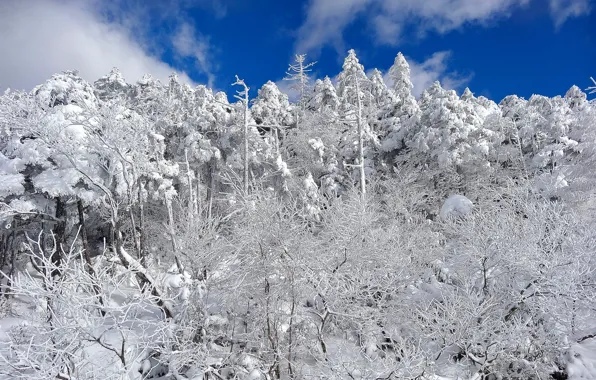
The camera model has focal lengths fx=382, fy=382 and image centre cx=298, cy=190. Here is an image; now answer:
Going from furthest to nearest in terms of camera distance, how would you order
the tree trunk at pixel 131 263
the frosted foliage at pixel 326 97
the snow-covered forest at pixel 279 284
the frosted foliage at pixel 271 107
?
the frosted foliage at pixel 326 97 < the frosted foliage at pixel 271 107 < the tree trunk at pixel 131 263 < the snow-covered forest at pixel 279 284

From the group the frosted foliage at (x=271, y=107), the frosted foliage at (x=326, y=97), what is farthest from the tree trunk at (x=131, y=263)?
the frosted foliage at (x=326, y=97)

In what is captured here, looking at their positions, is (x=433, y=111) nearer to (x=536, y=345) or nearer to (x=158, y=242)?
(x=536, y=345)

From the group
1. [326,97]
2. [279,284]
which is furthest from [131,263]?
[326,97]

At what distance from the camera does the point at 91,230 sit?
82.8ft

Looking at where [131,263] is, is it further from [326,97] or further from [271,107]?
[326,97]

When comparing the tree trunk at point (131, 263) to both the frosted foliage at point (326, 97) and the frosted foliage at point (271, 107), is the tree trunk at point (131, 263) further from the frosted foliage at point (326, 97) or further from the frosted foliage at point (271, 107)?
the frosted foliage at point (326, 97)

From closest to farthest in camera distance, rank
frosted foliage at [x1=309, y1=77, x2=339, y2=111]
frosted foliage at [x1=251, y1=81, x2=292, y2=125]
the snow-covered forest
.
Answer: the snow-covered forest
frosted foliage at [x1=251, y1=81, x2=292, y2=125]
frosted foliage at [x1=309, y1=77, x2=339, y2=111]

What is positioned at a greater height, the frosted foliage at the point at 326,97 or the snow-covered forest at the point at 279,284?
the frosted foliage at the point at 326,97

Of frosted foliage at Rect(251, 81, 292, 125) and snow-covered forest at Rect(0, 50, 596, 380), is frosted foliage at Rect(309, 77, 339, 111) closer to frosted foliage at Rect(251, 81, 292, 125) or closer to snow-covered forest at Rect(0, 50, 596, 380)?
frosted foliage at Rect(251, 81, 292, 125)

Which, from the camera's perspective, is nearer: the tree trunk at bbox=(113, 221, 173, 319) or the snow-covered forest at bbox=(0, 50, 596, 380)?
the snow-covered forest at bbox=(0, 50, 596, 380)

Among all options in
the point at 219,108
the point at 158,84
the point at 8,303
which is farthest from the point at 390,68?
the point at 8,303

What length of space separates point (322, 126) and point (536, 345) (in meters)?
17.9

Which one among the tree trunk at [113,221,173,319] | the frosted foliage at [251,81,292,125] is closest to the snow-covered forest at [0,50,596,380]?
the tree trunk at [113,221,173,319]

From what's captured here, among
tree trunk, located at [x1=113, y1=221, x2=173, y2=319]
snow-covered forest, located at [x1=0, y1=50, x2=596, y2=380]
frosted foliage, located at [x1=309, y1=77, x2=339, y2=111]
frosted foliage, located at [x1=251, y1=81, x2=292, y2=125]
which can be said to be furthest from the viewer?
frosted foliage, located at [x1=309, y1=77, x2=339, y2=111]
